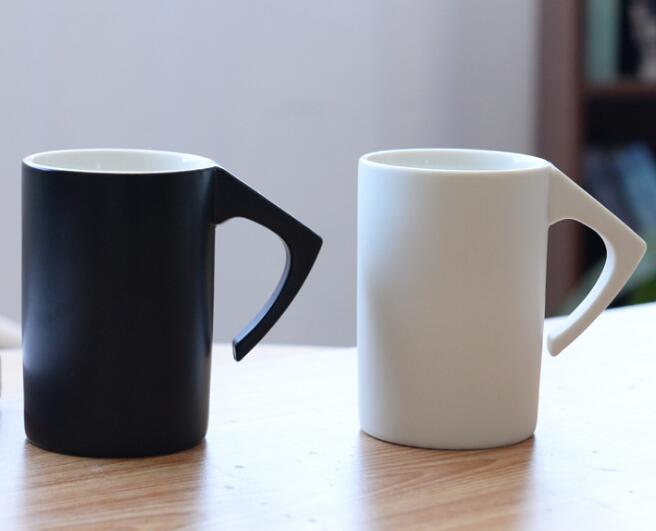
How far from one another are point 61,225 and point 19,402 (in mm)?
183

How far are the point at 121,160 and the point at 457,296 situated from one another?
0.22m

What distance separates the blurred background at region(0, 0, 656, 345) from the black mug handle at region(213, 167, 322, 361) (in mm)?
1278

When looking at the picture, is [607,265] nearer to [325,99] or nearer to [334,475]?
[334,475]

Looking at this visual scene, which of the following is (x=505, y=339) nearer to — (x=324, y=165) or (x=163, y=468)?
(x=163, y=468)

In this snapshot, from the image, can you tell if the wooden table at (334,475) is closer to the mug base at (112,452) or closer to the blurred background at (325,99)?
the mug base at (112,452)

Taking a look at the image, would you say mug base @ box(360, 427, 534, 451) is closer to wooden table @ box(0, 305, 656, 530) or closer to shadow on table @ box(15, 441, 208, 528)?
wooden table @ box(0, 305, 656, 530)

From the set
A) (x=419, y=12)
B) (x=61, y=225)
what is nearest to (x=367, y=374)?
(x=61, y=225)

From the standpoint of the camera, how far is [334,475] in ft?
1.94

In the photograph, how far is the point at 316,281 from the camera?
219 cm

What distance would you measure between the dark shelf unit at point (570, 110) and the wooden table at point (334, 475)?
5.07ft

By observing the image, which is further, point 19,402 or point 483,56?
point 483,56

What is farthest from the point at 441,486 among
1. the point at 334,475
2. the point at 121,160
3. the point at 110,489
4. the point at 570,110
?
the point at 570,110

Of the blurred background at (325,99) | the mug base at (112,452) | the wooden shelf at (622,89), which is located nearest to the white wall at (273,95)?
the blurred background at (325,99)

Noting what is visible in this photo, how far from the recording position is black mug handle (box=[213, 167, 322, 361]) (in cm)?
61
